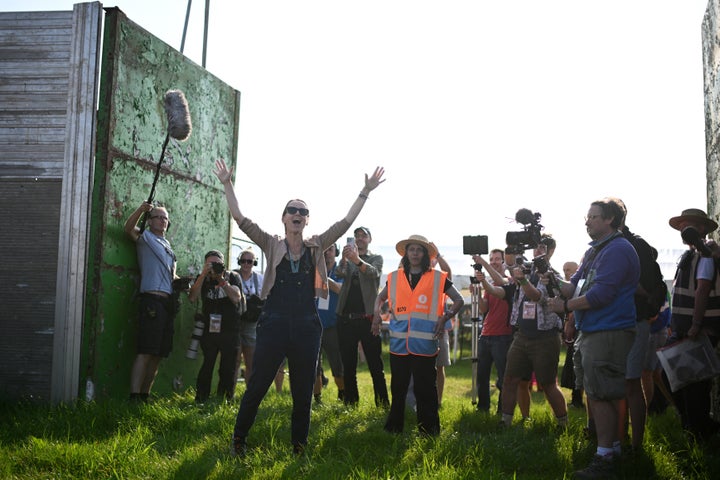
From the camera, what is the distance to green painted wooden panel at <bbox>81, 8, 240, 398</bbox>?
663 centimetres

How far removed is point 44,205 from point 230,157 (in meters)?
2.94

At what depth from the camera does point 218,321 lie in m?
7.47

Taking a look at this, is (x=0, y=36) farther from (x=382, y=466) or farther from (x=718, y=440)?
(x=718, y=440)

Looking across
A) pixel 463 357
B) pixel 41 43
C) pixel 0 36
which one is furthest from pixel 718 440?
pixel 463 357

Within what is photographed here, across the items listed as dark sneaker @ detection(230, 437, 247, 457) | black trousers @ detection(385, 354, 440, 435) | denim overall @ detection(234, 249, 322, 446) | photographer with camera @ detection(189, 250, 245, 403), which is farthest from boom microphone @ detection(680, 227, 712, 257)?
photographer with camera @ detection(189, 250, 245, 403)

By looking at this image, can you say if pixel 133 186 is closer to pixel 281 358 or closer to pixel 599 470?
pixel 281 358

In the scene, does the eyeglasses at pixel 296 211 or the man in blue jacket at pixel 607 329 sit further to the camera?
the eyeglasses at pixel 296 211

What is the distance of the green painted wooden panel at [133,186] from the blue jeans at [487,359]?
345 centimetres

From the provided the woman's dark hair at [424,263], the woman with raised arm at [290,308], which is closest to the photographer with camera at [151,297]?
the woman with raised arm at [290,308]

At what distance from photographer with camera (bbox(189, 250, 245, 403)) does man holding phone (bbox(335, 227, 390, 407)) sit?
46.1 inches

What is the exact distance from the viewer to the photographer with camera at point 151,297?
6.87m

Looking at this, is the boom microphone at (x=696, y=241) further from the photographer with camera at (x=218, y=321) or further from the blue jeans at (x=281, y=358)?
the photographer with camera at (x=218, y=321)

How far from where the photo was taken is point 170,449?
5223 mm

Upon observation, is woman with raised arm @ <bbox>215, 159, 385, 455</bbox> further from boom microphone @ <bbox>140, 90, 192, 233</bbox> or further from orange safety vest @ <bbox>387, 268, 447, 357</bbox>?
boom microphone @ <bbox>140, 90, 192, 233</bbox>
